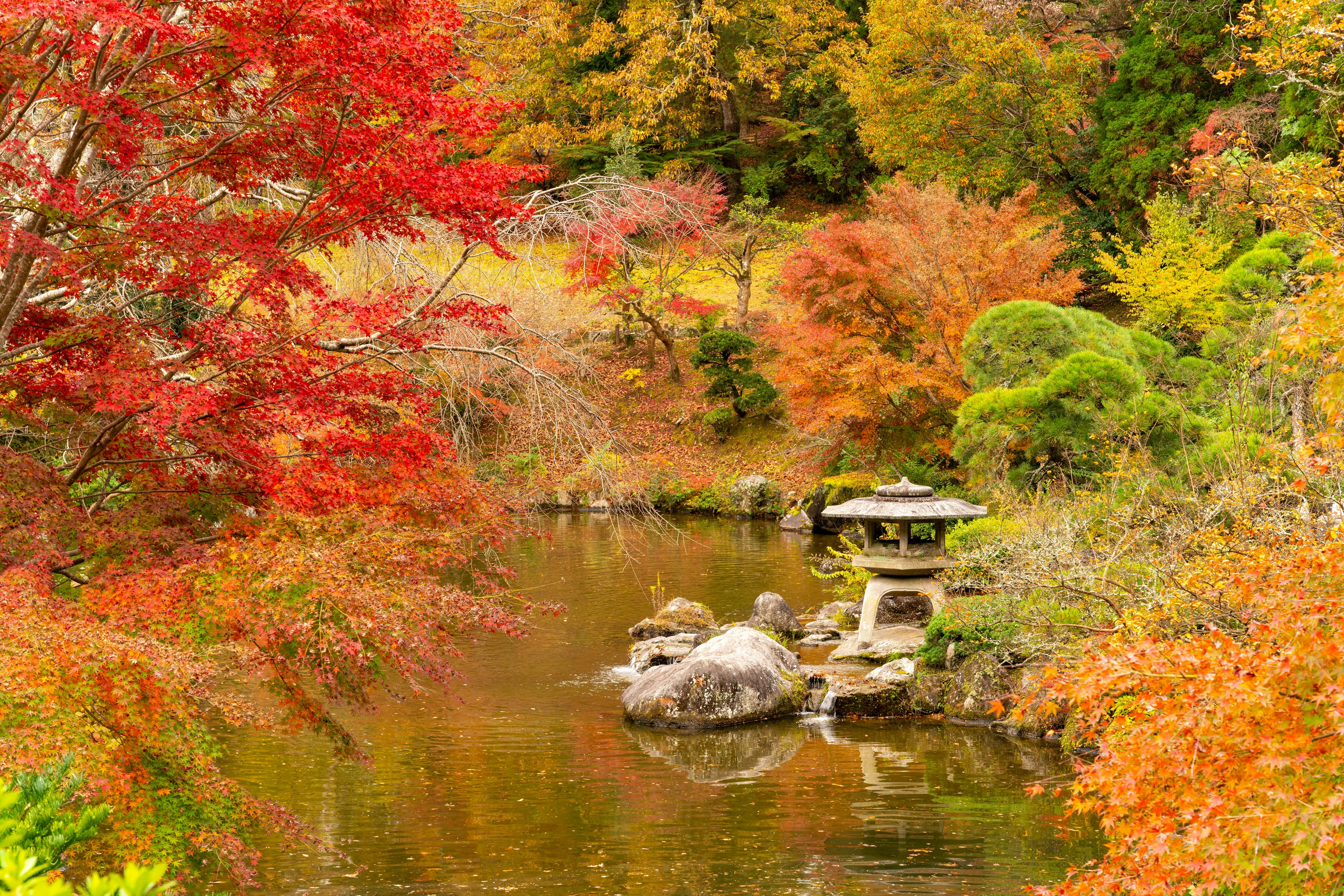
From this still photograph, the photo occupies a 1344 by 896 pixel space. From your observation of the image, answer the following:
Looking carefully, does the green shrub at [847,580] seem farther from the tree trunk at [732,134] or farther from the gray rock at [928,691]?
the tree trunk at [732,134]

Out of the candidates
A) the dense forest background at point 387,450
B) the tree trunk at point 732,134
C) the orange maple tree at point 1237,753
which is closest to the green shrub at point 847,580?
the dense forest background at point 387,450

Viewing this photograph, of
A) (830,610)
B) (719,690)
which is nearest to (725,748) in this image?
(719,690)

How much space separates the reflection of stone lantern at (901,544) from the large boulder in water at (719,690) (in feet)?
6.21

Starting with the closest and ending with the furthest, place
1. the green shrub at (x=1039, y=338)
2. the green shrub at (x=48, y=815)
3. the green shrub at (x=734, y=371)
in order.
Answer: the green shrub at (x=48, y=815) < the green shrub at (x=1039, y=338) < the green shrub at (x=734, y=371)

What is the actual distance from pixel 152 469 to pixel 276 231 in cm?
148

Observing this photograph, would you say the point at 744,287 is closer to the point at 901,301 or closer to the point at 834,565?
the point at 901,301

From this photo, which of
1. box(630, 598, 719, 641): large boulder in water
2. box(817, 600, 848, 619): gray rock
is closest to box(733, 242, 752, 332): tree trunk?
Result: box(817, 600, 848, 619): gray rock

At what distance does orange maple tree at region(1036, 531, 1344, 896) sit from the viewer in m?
3.46

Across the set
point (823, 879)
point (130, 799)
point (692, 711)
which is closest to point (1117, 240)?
point (692, 711)

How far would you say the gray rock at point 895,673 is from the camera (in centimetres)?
1127

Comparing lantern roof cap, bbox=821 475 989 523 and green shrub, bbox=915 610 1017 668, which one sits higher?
lantern roof cap, bbox=821 475 989 523

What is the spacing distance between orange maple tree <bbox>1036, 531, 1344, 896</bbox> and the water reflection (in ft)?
16.8

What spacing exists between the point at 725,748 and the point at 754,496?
14.9 m

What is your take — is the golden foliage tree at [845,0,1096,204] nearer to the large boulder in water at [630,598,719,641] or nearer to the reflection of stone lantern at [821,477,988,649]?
the reflection of stone lantern at [821,477,988,649]
